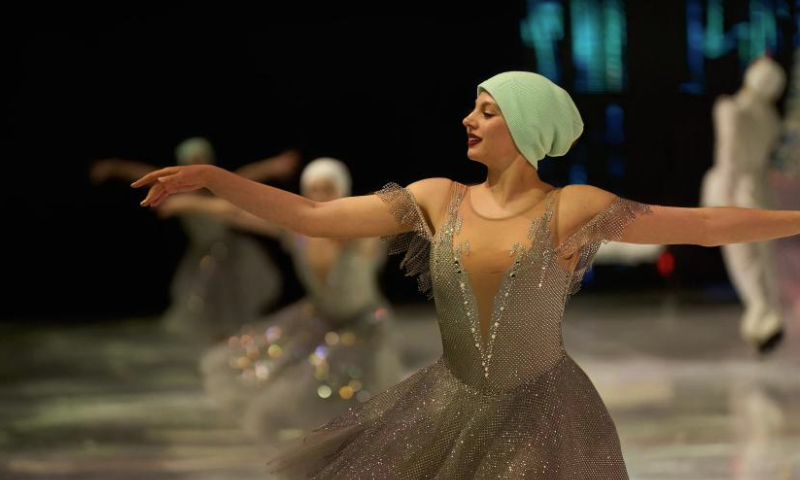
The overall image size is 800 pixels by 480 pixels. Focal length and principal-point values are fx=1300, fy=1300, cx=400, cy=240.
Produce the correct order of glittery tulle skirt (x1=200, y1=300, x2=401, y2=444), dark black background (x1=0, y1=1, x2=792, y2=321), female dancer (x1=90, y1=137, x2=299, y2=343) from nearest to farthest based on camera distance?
glittery tulle skirt (x1=200, y1=300, x2=401, y2=444) → female dancer (x1=90, y1=137, x2=299, y2=343) → dark black background (x1=0, y1=1, x2=792, y2=321)

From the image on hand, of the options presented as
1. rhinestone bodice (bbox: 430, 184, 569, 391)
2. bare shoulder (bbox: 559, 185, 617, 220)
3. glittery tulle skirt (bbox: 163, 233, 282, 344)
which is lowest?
glittery tulle skirt (bbox: 163, 233, 282, 344)

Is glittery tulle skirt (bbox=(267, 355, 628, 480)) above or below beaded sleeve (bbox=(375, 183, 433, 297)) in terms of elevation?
below

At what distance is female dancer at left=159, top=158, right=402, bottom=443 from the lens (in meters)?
5.72

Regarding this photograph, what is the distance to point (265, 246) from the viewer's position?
37.4ft

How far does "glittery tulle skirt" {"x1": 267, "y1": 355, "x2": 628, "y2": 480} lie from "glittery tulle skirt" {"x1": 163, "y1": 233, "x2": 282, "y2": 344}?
18.9 feet

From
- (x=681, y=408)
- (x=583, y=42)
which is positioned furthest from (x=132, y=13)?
(x=681, y=408)

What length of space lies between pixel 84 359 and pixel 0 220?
2129 millimetres

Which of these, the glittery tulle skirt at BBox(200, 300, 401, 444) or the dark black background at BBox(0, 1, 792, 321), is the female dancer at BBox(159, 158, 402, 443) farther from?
the dark black background at BBox(0, 1, 792, 321)

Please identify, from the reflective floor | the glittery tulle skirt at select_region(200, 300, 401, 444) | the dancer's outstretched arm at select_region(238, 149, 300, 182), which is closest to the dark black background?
the dancer's outstretched arm at select_region(238, 149, 300, 182)

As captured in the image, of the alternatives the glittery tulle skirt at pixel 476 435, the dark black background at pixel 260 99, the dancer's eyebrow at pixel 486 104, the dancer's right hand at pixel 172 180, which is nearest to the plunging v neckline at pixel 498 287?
the glittery tulle skirt at pixel 476 435

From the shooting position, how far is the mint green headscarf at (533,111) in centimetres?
312

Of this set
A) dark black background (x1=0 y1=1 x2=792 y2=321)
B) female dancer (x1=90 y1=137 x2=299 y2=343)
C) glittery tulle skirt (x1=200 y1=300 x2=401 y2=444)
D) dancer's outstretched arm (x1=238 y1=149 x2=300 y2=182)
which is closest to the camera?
glittery tulle skirt (x1=200 y1=300 x2=401 y2=444)

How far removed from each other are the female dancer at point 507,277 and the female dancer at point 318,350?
2409 millimetres

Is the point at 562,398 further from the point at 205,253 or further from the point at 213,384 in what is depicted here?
the point at 205,253
